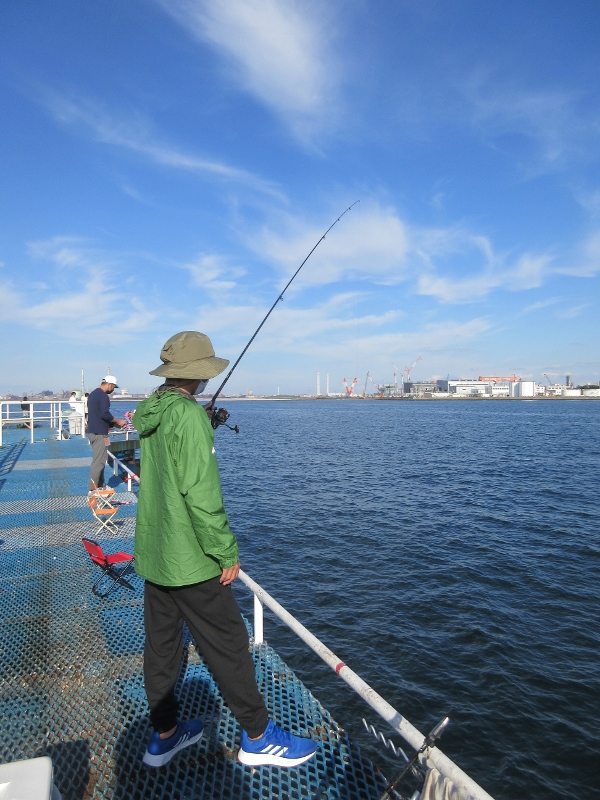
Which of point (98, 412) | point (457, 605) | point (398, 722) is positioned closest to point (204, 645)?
point (398, 722)

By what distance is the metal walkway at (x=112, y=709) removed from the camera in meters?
2.89

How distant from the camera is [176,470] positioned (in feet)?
8.97

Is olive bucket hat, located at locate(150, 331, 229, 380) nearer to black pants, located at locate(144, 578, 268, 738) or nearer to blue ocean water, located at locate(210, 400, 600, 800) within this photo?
black pants, located at locate(144, 578, 268, 738)

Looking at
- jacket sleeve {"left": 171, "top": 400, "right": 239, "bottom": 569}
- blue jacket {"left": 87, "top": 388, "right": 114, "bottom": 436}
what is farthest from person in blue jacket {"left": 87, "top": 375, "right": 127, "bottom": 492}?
jacket sleeve {"left": 171, "top": 400, "right": 239, "bottom": 569}

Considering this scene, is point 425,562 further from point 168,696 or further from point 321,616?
point 168,696

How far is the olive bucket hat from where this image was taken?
2967 millimetres

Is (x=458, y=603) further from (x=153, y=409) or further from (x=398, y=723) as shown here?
(x=153, y=409)

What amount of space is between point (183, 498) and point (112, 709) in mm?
1982

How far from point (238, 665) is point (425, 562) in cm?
1160

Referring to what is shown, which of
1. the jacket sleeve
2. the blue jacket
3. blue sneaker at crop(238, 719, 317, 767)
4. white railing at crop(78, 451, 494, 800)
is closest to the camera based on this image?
white railing at crop(78, 451, 494, 800)

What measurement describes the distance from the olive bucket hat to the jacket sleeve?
0.32m

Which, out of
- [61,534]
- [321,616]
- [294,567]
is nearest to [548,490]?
[294,567]

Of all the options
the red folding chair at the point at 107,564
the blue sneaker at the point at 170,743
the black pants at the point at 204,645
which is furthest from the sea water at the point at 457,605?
the black pants at the point at 204,645

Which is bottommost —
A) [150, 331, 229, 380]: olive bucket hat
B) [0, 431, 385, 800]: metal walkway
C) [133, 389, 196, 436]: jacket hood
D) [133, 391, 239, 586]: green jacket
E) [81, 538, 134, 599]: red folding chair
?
[0, 431, 385, 800]: metal walkway
